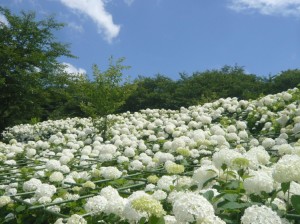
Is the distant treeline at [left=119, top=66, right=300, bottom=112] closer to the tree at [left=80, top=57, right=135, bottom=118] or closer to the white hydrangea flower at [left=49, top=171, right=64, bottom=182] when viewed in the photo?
the tree at [left=80, top=57, right=135, bottom=118]

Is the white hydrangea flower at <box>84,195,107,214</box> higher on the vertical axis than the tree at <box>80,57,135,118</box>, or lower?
lower

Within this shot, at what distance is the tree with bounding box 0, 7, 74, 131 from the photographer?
18.8m

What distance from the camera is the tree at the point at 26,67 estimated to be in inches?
741

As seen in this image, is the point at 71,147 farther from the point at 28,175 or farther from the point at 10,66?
the point at 10,66

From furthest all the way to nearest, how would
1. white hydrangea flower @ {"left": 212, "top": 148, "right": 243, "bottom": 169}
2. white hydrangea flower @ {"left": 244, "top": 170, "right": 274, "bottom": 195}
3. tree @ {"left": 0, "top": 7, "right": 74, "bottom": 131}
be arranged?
tree @ {"left": 0, "top": 7, "right": 74, "bottom": 131}, white hydrangea flower @ {"left": 212, "top": 148, "right": 243, "bottom": 169}, white hydrangea flower @ {"left": 244, "top": 170, "right": 274, "bottom": 195}

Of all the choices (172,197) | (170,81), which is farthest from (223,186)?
(170,81)

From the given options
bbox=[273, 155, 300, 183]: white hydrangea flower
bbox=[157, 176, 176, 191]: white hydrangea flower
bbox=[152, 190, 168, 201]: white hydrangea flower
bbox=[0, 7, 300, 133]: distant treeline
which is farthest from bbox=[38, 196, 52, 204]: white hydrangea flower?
bbox=[0, 7, 300, 133]: distant treeline

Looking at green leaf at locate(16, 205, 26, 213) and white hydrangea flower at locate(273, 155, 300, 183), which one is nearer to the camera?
white hydrangea flower at locate(273, 155, 300, 183)

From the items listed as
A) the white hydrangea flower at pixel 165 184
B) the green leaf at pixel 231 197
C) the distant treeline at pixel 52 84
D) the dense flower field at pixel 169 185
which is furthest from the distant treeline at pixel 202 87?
the green leaf at pixel 231 197

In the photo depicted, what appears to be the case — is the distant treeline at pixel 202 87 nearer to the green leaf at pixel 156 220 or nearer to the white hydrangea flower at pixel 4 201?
the white hydrangea flower at pixel 4 201

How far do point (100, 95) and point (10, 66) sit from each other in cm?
1234

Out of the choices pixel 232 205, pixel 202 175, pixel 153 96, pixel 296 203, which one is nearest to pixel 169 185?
pixel 202 175

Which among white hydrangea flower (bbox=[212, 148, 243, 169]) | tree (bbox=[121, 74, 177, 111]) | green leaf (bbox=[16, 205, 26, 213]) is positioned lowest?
green leaf (bbox=[16, 205, 26, 213])

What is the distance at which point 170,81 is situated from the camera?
2366 cm
